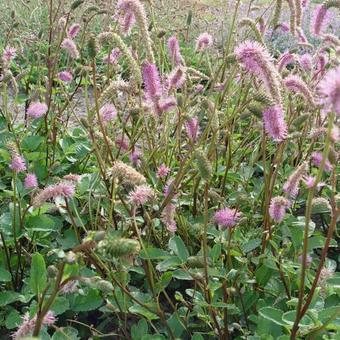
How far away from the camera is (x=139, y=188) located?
4.82ft

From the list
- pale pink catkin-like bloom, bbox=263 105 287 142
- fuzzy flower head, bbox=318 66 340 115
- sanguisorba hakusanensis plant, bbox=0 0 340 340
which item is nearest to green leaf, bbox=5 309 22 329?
sanguisorba hakusanensis plant, bbox=0 0 340 340

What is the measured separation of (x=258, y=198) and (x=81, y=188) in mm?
621

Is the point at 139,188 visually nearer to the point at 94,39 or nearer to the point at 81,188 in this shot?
the point at 94,39

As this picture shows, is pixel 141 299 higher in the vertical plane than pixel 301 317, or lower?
lower

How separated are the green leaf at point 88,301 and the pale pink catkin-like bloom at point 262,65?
0.72 m

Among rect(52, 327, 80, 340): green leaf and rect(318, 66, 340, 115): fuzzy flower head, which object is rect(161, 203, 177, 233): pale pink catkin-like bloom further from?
rect(318, 66, 340, 115): fuzzy flower head

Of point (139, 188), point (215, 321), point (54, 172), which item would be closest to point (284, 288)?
point (215, 321)

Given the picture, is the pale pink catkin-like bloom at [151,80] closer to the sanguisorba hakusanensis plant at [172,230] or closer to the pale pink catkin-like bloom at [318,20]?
the sanguisorba hakusanensis plant at [172,230]

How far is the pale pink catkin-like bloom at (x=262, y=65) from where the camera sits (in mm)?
1422

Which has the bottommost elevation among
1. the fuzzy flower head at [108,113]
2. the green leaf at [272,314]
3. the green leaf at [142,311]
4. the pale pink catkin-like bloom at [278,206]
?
the green leaf at [142,311]

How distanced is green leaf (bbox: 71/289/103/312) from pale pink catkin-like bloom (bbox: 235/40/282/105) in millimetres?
718

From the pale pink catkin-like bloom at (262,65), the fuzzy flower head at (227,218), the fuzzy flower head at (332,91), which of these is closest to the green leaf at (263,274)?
the fuzzy flower head at (227,218)

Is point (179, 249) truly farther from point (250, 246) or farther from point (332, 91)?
point (332, 91)

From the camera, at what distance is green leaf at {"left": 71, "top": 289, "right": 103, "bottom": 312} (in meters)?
1.72
